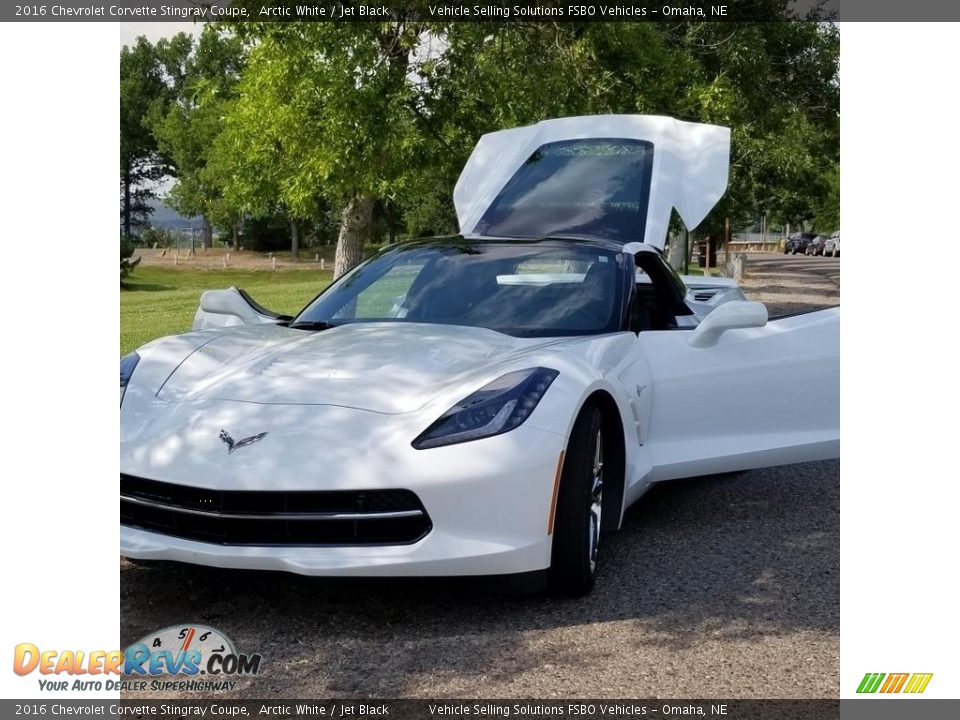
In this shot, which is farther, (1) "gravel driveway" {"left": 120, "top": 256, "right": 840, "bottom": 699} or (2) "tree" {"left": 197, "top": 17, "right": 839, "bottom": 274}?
(2) "tree" {"left": 197, "top": 17, "right": 839, "bottom": 274}

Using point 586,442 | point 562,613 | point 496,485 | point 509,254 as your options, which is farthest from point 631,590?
point 509,254

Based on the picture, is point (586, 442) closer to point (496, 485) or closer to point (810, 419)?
point (496, 485)

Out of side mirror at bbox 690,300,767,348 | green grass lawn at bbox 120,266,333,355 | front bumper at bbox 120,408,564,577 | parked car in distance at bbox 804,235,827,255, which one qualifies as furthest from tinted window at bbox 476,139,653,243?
parked car in distance at bbox 804,235,827,255

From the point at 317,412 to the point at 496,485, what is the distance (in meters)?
0.75

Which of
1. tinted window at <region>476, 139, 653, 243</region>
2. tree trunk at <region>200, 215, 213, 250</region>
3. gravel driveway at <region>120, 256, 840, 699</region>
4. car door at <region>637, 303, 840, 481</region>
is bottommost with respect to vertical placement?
gravel driveway at <region>120, 256, 840, 699</region>

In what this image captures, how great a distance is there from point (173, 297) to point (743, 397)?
83.6 feet

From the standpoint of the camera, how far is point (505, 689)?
11.6ft

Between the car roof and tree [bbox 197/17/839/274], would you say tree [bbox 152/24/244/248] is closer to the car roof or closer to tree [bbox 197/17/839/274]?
tree [bbox 197/17/839/274]

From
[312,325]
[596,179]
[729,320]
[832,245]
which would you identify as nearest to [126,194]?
[832,245]

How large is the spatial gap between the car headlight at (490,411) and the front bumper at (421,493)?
0.04 m

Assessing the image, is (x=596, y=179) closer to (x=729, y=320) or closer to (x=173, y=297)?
(x=729, y=320)

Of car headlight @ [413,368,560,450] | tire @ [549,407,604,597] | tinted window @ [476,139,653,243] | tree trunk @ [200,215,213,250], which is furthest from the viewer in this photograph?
tree trunk @ [200,215,213,250]

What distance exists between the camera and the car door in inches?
209

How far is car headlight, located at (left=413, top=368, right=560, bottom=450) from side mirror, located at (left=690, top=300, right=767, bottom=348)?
131 centimetres
